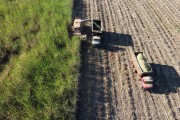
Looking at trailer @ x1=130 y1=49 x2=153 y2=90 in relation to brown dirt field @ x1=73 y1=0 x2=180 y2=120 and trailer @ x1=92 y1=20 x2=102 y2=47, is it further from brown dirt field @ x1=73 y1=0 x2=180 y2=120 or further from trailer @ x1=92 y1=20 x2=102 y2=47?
trailer @ x1=92 y1=20 x2=102 y2=47

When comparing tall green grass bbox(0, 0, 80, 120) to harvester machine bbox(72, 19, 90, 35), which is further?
Result: harvester machine bbox(72, 19, 90, 35)

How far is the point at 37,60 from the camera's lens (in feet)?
62.0

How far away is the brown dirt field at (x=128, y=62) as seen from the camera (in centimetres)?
1695

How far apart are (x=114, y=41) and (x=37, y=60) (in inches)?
323

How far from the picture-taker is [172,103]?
1777 centimetres

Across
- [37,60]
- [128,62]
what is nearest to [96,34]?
[128,62]

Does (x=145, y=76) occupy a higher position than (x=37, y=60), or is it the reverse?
(x=37, y=60)

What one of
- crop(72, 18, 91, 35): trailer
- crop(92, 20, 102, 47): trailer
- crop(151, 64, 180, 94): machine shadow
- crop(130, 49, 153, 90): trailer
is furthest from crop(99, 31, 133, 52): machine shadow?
crop(151, 64, 180, 94): machine shadow

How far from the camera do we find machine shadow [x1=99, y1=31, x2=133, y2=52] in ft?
73.0

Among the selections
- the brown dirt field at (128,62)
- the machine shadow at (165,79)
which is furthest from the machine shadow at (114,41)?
the machine shadow at (165,79)

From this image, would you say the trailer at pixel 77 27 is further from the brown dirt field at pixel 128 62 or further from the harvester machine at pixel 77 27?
the brown dirt field at pixel 128 62

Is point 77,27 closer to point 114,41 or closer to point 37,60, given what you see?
point 114,41

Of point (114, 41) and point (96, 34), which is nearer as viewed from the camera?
point (96, 34)

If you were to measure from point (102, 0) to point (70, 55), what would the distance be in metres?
13.4
